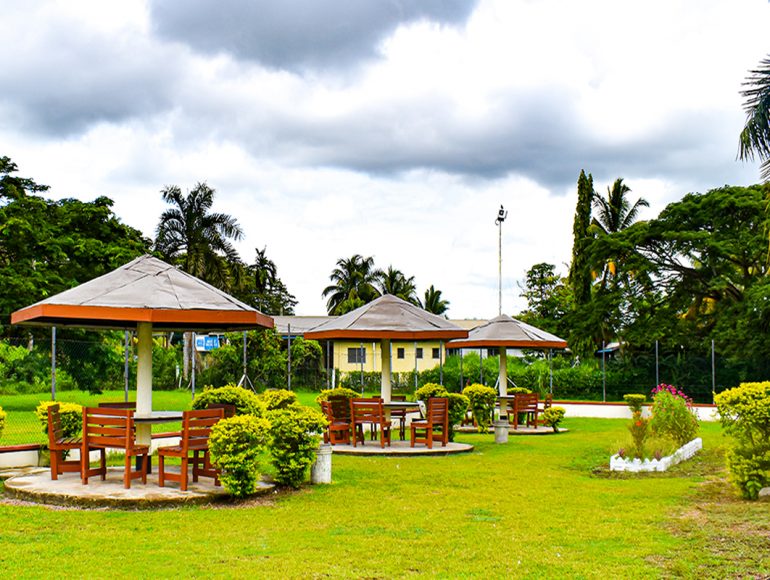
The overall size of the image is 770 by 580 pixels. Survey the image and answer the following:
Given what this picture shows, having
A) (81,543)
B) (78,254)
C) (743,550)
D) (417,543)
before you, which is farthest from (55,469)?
(78,254)

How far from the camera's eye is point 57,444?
1029cm

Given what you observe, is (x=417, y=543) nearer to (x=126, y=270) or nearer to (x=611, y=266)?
(x=126, y=270)

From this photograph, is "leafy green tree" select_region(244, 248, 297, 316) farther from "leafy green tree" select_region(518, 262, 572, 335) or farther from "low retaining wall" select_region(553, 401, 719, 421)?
"low retaining wall" select_region(553, 401, 719, 421)

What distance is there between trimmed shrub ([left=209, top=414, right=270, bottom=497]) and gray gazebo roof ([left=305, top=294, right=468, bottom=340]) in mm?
5954

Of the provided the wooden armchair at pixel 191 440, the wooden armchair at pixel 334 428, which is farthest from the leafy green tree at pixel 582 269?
the wooden armchair at pixel 191 440

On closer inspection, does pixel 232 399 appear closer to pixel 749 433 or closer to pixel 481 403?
pixel 749 433

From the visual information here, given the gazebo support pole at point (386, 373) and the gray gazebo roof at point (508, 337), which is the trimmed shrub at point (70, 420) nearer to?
the gazebo support pole at point (386, 373)

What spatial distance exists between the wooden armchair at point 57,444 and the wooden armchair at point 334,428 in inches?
224

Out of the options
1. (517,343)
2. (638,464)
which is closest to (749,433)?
(638,464)

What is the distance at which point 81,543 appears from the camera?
7.23 metres

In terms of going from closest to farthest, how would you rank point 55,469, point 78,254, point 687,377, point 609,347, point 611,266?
point 55,469
point 78,254
point 687,377
point 611,266
point 609,347

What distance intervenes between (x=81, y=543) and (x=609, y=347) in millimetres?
51319

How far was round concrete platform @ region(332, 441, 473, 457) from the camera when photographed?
15.0 m

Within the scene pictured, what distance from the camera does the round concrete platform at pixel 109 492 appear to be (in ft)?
30.0
